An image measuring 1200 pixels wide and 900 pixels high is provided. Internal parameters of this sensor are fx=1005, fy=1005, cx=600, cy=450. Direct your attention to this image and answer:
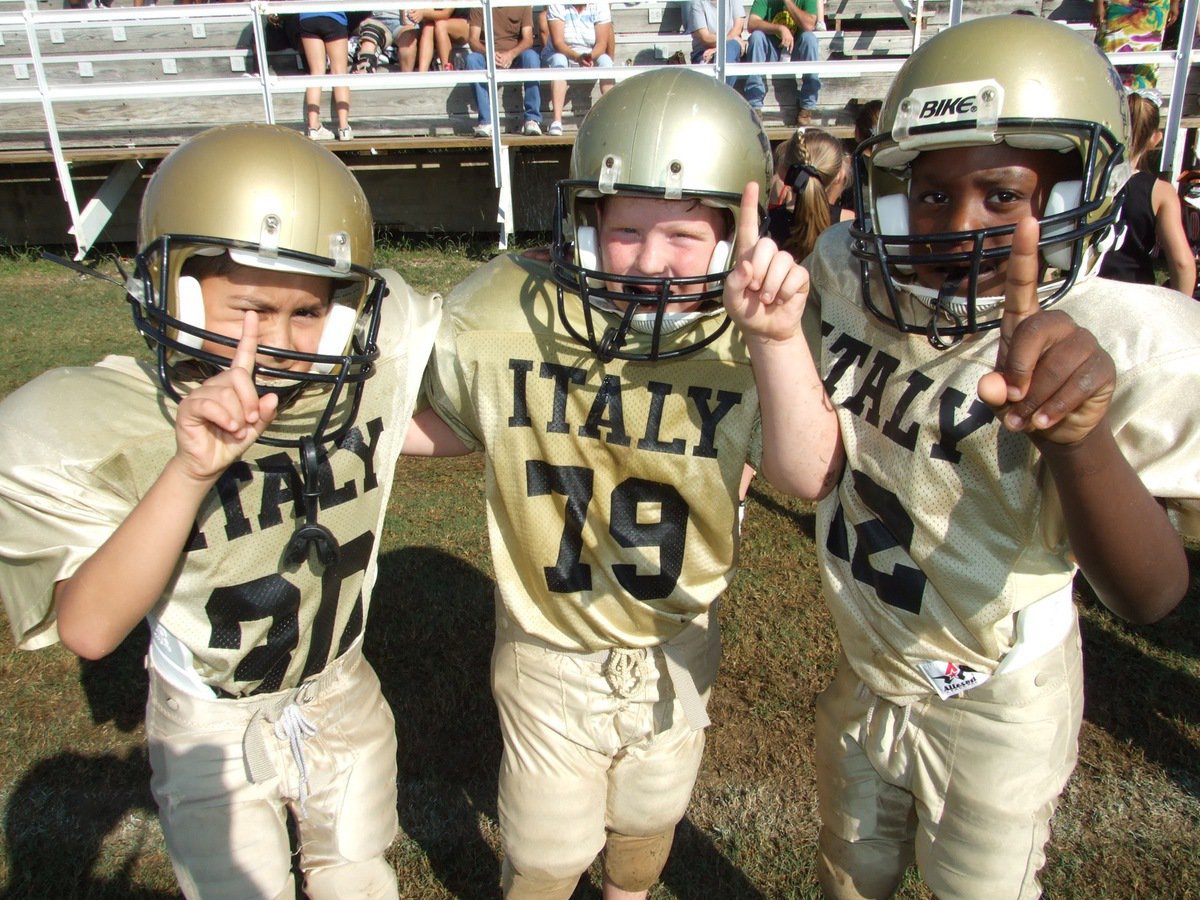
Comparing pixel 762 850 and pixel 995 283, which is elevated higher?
pixel 995 283

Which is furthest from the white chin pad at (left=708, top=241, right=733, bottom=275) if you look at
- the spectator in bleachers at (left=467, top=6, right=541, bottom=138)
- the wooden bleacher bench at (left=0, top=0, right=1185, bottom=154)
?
the wooden bleacher bench at (left=0, top=0, right=1185, bottom=154)

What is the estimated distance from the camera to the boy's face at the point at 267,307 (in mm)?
1919

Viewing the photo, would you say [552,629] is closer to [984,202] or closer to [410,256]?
[984,202]

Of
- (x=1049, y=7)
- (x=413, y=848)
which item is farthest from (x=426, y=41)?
(x=413, y=848)

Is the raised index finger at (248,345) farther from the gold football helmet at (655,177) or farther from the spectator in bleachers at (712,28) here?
the spectator in bleachers at (712,28)

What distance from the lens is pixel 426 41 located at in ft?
34.3

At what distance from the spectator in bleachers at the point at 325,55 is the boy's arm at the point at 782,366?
29.7 feet

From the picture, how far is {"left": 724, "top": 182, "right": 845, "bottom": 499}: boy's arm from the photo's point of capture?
5.52 feet

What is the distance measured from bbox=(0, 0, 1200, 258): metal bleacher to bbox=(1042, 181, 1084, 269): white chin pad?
799 centimetres

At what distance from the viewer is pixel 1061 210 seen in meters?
1.76

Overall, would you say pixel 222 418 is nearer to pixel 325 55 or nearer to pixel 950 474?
pixel 950 474

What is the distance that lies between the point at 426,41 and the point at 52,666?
8.61 meters

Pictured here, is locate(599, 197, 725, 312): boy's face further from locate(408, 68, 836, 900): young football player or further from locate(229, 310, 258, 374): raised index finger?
locate(229, 310, 258, 374): raised index finger

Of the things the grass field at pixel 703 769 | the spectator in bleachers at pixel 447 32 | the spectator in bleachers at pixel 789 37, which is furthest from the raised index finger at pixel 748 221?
the spectator in bleachers at pixel 447 32
